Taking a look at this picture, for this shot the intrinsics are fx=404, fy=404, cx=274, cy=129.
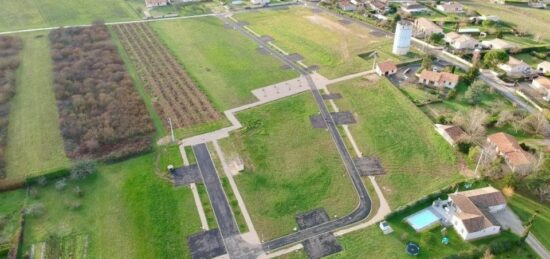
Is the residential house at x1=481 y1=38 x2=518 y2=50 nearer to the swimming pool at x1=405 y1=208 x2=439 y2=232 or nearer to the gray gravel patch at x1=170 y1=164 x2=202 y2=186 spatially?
the swimming pool at x1=405 y1=208 x2=439 y2=232

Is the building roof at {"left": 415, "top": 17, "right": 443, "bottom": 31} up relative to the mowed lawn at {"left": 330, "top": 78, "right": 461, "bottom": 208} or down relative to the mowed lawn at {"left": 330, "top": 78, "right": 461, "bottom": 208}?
up

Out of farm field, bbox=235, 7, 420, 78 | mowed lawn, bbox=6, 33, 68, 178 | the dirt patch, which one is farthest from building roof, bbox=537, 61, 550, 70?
mowed lawn, bbox=6, 33, 68, 178

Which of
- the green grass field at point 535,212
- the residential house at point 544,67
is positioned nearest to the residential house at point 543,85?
the residential house at point 544,67

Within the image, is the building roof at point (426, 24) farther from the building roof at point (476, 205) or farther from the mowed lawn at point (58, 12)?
the mowed lawn at point (58, 12)

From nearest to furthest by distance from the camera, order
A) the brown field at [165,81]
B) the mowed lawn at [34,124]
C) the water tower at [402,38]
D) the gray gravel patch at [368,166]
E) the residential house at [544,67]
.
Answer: the gray gravel patch at [368,166] → the mowed lawn at [34,124] → the brown field at [165,81] → the residential house at [544,67] → the water tower at [402,38]

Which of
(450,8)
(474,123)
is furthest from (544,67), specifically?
(450,8)

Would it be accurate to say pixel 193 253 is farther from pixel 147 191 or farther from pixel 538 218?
pixel 538 218

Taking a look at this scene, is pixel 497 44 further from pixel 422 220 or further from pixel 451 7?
pixel 422 220
